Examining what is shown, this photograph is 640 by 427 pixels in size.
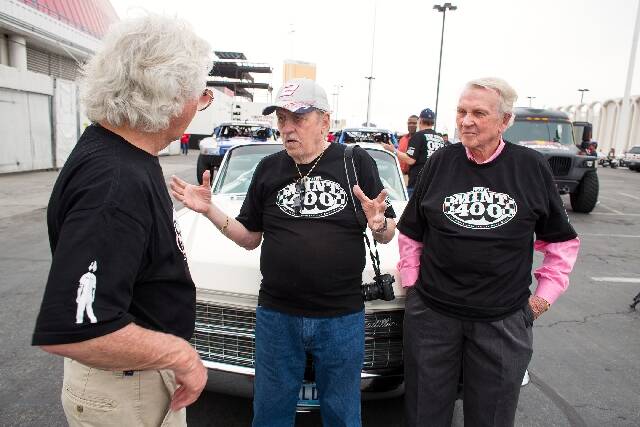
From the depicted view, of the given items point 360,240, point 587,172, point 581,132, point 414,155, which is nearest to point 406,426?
point 360,240

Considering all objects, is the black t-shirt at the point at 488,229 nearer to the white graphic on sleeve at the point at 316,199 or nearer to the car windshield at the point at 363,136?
the white graphic on sleeve at the point at 316,199

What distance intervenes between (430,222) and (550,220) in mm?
520

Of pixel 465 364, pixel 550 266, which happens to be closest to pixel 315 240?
pixel 465 364

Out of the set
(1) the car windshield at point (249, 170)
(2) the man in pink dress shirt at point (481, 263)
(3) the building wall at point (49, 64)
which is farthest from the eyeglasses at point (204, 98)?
(3) the building wall at point (49, 64)

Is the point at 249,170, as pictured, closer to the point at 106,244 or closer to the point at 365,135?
the point at 106,244

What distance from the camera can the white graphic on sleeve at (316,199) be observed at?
200cm

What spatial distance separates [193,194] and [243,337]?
0.83 meters

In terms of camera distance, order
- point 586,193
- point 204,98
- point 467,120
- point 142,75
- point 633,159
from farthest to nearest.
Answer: point 633,159 < point 586,193 < point 467,120 < point 204,98 < point 142,75

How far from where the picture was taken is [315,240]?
6.41 feet

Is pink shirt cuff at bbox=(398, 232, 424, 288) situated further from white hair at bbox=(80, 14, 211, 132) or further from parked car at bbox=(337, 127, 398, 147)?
parked car at bbox=(337, 127, 398, 147)

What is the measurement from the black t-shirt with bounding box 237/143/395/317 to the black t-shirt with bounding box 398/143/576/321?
1.07ft

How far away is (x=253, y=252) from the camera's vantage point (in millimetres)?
2543

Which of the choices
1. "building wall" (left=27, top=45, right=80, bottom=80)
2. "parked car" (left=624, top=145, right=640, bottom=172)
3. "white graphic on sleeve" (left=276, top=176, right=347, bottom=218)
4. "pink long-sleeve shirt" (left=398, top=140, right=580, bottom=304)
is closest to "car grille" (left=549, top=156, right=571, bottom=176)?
"pink long-sleeve shirt" (left=398, top=140, right=580, bottom=304)

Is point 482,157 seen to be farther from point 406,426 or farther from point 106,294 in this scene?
point 106,294
